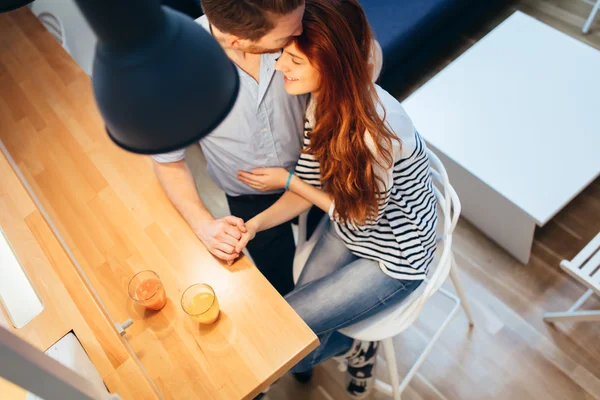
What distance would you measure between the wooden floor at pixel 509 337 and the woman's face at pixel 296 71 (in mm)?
1304

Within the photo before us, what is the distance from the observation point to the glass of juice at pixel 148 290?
1.36 meters

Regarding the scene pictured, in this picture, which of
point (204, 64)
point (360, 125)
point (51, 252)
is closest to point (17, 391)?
point (51, 252)

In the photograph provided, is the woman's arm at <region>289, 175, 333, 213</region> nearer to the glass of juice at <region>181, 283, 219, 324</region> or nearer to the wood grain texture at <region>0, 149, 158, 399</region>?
the glass of juice at <region>181, 283, 219, 324</region>

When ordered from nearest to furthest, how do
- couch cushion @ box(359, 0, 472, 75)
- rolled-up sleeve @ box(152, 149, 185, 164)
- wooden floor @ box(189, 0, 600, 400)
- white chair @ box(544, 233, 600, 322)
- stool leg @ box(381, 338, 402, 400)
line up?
1. rolled-up sleeve @ box(152, 149, 185, 164)
2. stool leg @ box(381, 338, 402, 400)
3. white chair @ box(544, 233, 600, 322)
4. wooden floor @ box(189, 0, 600, 400)
5. couch cushion @ box(359, 0, 472, 75)

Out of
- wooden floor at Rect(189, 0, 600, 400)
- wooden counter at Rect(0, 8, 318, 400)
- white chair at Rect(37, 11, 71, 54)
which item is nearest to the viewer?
wooden counter at Rect(0, 8, 318, 400)

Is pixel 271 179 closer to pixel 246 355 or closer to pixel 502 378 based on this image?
pixel 246 355

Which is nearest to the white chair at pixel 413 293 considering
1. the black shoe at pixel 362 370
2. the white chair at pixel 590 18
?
the black shoe at pixel 362 370

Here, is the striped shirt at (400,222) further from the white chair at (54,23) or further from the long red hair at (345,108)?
the white chair at (54,23)

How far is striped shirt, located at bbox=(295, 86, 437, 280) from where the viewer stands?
1.48 meters

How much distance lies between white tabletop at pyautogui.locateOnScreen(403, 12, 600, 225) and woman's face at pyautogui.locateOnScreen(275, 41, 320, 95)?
3.56 ft

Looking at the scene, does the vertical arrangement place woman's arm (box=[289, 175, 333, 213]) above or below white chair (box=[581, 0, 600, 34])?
above

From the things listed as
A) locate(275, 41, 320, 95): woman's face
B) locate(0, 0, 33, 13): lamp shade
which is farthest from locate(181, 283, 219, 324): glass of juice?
locate(0, 0, 33, 13): lamp shade

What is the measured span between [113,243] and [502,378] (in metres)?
1.51

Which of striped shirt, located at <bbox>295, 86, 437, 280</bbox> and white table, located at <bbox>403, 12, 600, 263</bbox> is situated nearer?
striped shirt, located at <bbox>295, 86, 437, 280</bbox>
